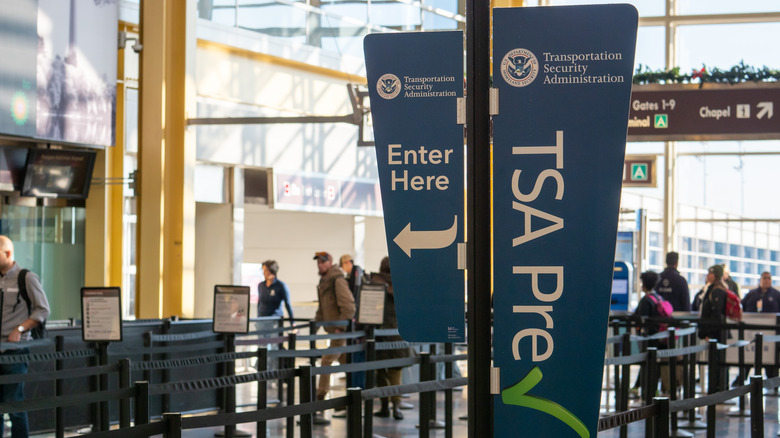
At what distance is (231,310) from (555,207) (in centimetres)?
731

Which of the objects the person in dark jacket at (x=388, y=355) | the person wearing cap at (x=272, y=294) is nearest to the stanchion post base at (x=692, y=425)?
the person in dark jacket at (x=388, y=355)

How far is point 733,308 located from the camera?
12641 mm

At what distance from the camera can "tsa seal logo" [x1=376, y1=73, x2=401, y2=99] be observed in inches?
155

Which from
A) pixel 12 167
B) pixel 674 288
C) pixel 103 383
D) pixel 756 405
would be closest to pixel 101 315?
pixel 103 383

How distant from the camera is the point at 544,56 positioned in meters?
3.60

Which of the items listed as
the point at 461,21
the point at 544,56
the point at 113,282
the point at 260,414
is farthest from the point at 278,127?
the point at 544,56

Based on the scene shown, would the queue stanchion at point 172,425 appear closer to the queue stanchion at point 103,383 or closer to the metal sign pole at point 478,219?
the metal sign pole at point 478,219

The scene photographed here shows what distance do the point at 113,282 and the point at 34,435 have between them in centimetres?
714

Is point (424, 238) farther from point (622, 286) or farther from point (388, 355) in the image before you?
point (622, 286)

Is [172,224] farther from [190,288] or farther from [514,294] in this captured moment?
[514,294]

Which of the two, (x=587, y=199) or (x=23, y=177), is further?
(x=23, y=177)

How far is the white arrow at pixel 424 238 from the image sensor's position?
3.90 m

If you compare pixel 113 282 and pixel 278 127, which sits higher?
pixel 278 127

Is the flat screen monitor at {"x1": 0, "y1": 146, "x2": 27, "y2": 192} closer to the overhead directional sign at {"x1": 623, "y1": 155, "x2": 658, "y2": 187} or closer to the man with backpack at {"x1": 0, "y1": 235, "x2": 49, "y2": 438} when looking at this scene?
the man with backpack at {"x1": 0, "y1": 235, "x2": 49, "y2": 438}
